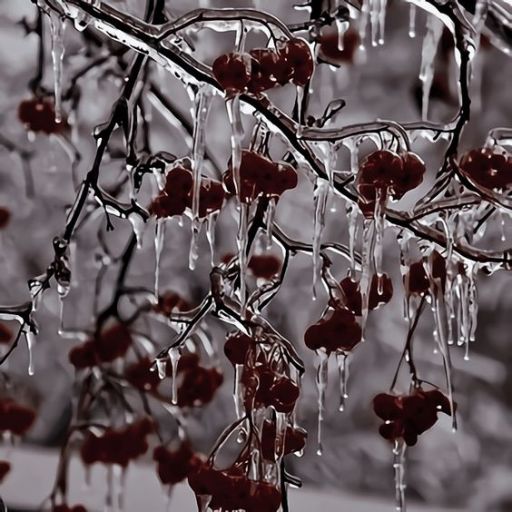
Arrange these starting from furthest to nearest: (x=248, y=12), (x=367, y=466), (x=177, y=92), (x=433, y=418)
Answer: (x=367, y=466), (x=177, y=92), (x=433, y=418), (x=248, y=12)

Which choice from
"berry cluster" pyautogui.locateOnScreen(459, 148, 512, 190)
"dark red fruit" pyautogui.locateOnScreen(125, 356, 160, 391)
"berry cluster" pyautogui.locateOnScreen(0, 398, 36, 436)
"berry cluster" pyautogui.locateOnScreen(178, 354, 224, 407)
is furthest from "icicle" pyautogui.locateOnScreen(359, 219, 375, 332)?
"berry cluster" pyautogui.locateOnScreen(0, 398, 36, 436)

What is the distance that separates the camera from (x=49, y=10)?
748 millimetres

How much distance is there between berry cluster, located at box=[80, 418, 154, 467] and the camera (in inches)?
50.9

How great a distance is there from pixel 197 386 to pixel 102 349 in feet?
0.69

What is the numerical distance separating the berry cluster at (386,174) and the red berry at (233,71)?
0.11m

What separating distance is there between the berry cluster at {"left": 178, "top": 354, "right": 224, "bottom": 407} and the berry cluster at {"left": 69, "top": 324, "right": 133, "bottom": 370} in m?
0.15

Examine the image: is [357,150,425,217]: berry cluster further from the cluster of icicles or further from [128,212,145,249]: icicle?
[128,212,145,249]: icicle

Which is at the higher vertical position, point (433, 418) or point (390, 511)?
point (390, 511)

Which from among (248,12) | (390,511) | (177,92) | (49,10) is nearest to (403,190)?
(248,12)

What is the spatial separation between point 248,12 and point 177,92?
1.21 meters

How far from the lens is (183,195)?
81 cm

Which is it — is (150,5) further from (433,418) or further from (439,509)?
(439,509)

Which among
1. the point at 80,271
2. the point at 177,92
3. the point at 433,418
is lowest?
the point at 433,418

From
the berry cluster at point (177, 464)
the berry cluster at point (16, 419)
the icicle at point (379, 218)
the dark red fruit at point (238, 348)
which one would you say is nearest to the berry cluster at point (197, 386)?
the berry cluster at point (177, 464)
